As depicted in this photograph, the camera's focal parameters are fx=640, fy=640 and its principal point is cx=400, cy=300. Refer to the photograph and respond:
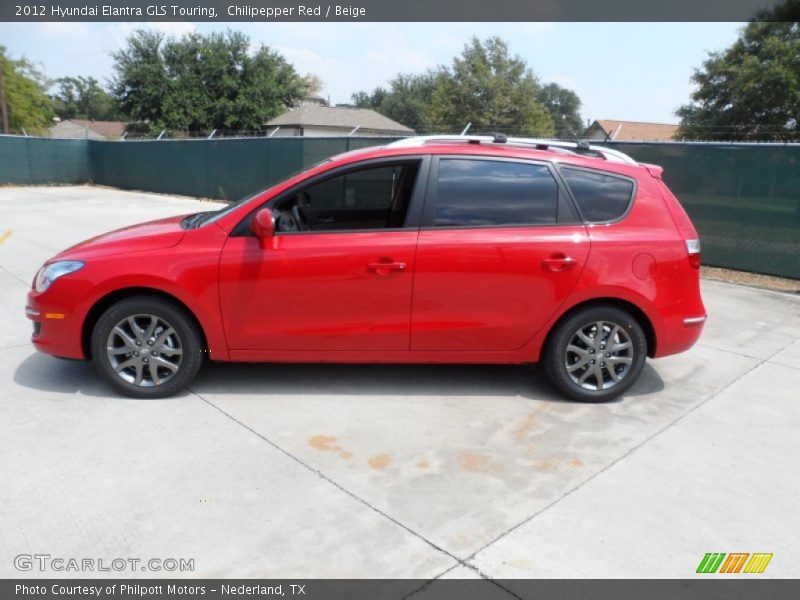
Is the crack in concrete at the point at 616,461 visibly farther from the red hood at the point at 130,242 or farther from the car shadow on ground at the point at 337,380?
the red hood at the point at 130,242

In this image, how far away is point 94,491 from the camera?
318 centimetres

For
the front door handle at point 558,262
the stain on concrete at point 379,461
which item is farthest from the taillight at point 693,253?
the stain on concrete at point 379,461

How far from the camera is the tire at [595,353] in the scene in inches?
171

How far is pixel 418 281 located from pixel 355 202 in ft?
3.99

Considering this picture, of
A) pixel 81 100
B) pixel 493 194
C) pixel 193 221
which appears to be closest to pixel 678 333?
pixel 493 194

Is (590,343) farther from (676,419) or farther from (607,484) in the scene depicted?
(607,484)

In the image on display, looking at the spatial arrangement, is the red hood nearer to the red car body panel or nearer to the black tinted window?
the red car body panel

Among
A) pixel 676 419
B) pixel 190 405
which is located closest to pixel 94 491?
pixel 190 405

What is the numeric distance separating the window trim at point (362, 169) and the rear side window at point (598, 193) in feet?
3.22

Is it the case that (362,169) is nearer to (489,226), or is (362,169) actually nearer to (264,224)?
(264,224)

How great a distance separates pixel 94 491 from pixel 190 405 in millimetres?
1089

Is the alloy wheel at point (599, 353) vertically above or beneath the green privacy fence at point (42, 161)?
beneath

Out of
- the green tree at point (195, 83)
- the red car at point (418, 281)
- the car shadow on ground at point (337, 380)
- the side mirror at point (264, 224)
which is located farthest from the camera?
the green tree at point (195, 83)

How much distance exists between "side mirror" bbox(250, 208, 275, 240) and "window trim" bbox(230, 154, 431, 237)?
9 cm
